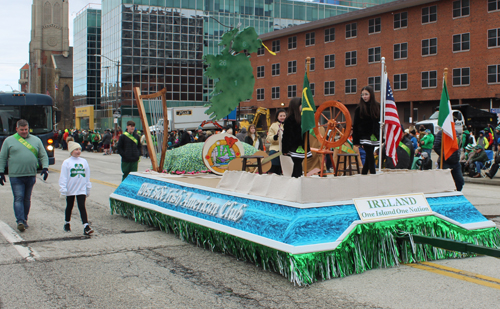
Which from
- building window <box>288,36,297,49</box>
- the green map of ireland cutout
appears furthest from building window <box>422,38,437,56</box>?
the green map of ireland cutout

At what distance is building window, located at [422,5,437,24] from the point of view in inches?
1613

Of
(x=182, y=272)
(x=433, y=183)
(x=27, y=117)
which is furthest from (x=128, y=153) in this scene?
(x=27, y=117)

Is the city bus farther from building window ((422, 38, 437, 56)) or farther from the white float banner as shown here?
building window ((422, 38, 437, 56))

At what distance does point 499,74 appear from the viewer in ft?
124

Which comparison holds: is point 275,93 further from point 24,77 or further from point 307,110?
point 24,77

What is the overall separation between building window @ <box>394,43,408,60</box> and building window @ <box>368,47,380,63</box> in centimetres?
166

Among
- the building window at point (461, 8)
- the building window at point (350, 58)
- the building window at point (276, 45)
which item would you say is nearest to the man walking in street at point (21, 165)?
the building window at point (461, 8)

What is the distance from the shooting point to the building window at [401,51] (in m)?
43.1

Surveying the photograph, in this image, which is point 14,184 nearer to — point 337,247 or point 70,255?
point 70,255

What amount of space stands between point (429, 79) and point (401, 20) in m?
5.86

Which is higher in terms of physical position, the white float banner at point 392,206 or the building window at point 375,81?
the building window at point 375,81

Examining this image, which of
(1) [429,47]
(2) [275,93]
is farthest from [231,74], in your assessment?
(2) [275,93]

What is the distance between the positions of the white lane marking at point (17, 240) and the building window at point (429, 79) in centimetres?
3849

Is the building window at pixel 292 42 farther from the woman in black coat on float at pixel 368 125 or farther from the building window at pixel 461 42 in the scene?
the woman in black coat on float at pixel 368 125
